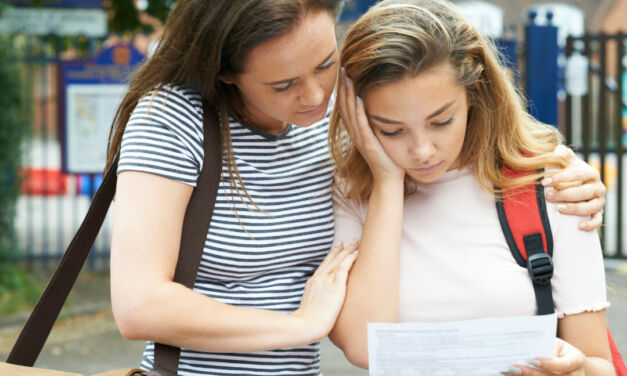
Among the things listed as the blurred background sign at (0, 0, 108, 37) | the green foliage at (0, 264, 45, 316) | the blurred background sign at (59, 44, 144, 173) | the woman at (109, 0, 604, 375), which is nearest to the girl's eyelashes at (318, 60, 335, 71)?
the woman at (109, 0, 604, 375)

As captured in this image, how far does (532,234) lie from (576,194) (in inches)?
5.7

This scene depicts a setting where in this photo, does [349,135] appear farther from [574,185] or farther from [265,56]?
[574,185]

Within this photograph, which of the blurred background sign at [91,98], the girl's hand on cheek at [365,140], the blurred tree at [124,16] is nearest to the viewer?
the girl's hand on cheek at [365,140]

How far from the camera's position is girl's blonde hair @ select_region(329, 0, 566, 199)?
2.01 meters

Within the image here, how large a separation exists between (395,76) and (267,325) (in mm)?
648

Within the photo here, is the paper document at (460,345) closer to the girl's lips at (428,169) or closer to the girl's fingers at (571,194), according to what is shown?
the girl's fingers at (571,194)

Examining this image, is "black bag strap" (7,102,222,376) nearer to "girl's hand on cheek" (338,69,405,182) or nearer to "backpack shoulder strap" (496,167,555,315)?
"girl's hand on cheek" (338,69,405,182)

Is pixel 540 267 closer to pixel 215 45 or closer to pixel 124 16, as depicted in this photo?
pixel 215 45

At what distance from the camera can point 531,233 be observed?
195 cm

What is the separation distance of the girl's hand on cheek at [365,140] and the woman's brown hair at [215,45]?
0.22 metres

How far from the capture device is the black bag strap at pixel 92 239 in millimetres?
1868

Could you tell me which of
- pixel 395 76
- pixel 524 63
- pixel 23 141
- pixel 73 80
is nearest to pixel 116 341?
pixel 23 141

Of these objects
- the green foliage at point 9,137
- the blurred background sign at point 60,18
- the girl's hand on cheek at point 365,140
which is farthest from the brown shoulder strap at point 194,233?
the blurred background sign at point 60,18

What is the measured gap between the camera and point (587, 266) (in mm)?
1925
